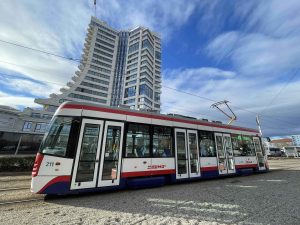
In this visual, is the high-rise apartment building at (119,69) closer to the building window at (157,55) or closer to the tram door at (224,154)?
the building window at (157,55)

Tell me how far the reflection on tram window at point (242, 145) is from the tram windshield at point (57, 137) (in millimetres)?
9792

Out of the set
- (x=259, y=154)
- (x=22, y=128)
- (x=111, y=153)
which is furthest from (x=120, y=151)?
(x=22, y=128)

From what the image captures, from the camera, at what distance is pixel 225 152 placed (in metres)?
10.9

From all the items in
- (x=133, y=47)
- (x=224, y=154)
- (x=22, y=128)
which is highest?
(x=133, y=47)

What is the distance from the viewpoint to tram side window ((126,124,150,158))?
726cm

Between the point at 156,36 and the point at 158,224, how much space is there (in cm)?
10978

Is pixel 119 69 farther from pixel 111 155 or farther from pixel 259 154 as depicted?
pixel 111 155

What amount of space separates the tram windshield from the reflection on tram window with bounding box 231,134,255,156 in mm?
9792

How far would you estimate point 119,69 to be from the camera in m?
99.8

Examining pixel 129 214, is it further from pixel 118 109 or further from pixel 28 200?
pixel 118 109

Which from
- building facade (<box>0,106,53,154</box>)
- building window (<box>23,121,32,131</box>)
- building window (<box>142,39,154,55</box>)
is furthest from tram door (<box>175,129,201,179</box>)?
building window (<box>142,39,154,55</box>)

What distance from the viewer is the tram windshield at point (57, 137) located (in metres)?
5.88

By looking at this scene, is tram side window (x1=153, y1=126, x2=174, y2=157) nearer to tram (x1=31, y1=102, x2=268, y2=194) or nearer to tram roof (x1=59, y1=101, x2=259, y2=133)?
tram (x1=31, y1=102, x2=268, y2=194)

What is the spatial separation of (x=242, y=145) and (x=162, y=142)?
22.9ft
